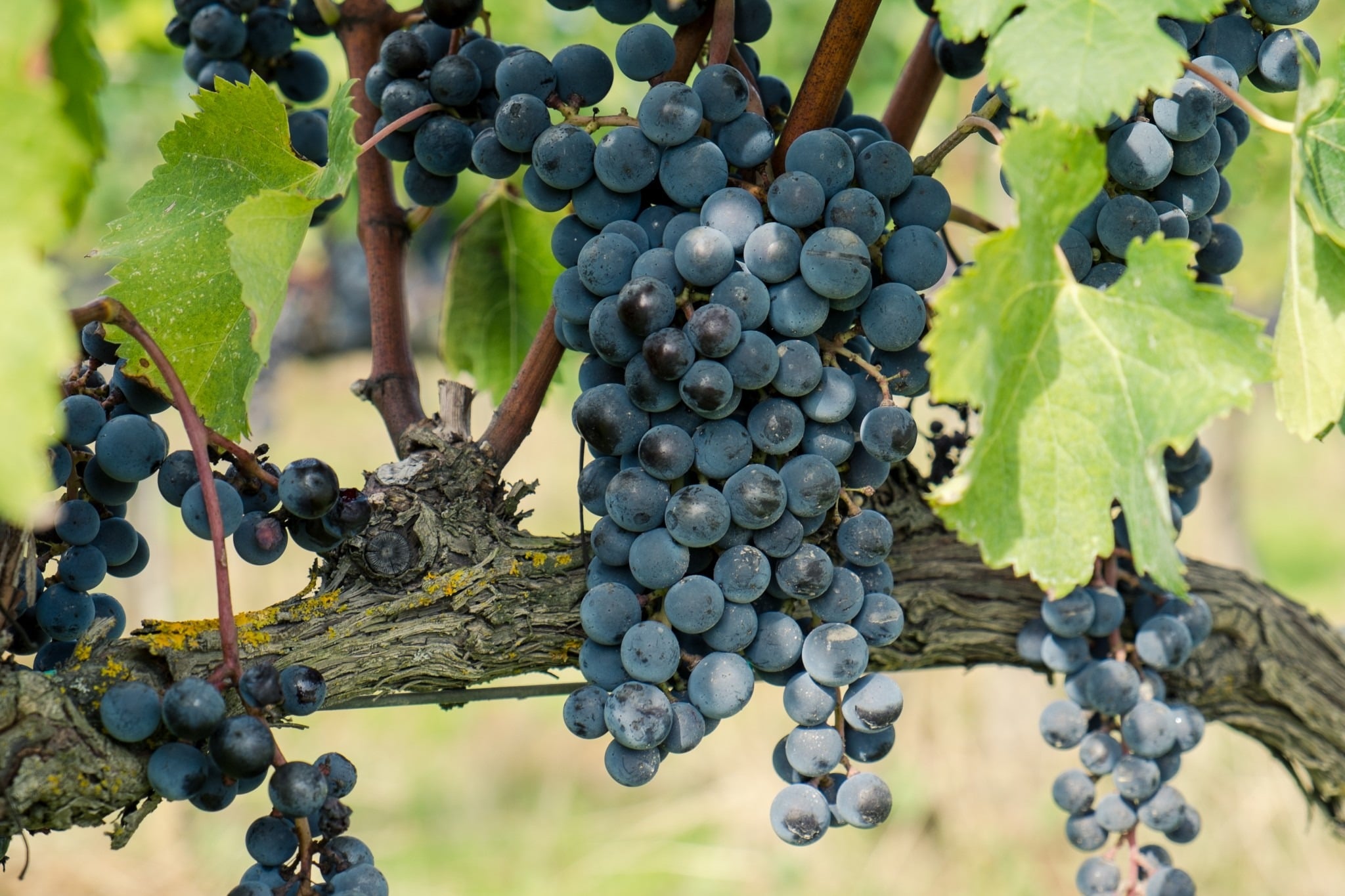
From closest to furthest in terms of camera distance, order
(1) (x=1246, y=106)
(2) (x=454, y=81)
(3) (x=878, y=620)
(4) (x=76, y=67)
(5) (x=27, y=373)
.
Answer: (5) (x=27, y=373) < (4) (x=76, y=67) < (1) (x=1246, y=106) < (3) (x=878, y=620) < (2) (x=454, y=81)

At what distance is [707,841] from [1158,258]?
371cm

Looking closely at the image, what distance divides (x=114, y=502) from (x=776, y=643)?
60cm

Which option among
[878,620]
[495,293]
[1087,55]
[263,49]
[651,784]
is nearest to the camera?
[1087,55]

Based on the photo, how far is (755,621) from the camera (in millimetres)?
925

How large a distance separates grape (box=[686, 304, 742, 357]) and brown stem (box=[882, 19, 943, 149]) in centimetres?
48

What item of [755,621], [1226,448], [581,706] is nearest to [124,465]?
[581,706]

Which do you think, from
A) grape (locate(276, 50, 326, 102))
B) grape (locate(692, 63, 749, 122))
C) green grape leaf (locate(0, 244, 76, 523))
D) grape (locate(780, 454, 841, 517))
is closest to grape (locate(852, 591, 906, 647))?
grape (locate(780, 454, 841, 517))

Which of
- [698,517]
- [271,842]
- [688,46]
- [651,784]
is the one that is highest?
[688,46]

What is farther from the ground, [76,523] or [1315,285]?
[1315,285]

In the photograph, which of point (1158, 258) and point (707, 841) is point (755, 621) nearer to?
point (1158, 258)

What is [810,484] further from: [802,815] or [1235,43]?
[1235,43]

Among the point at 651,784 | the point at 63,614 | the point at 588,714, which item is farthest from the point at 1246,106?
the point at 651,784

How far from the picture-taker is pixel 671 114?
2.95 feet

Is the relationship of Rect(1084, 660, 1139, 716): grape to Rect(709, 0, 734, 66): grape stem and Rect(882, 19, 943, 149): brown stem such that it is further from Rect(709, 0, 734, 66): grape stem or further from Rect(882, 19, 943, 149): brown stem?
Rect(709, 0, 734, 66): grape stem
